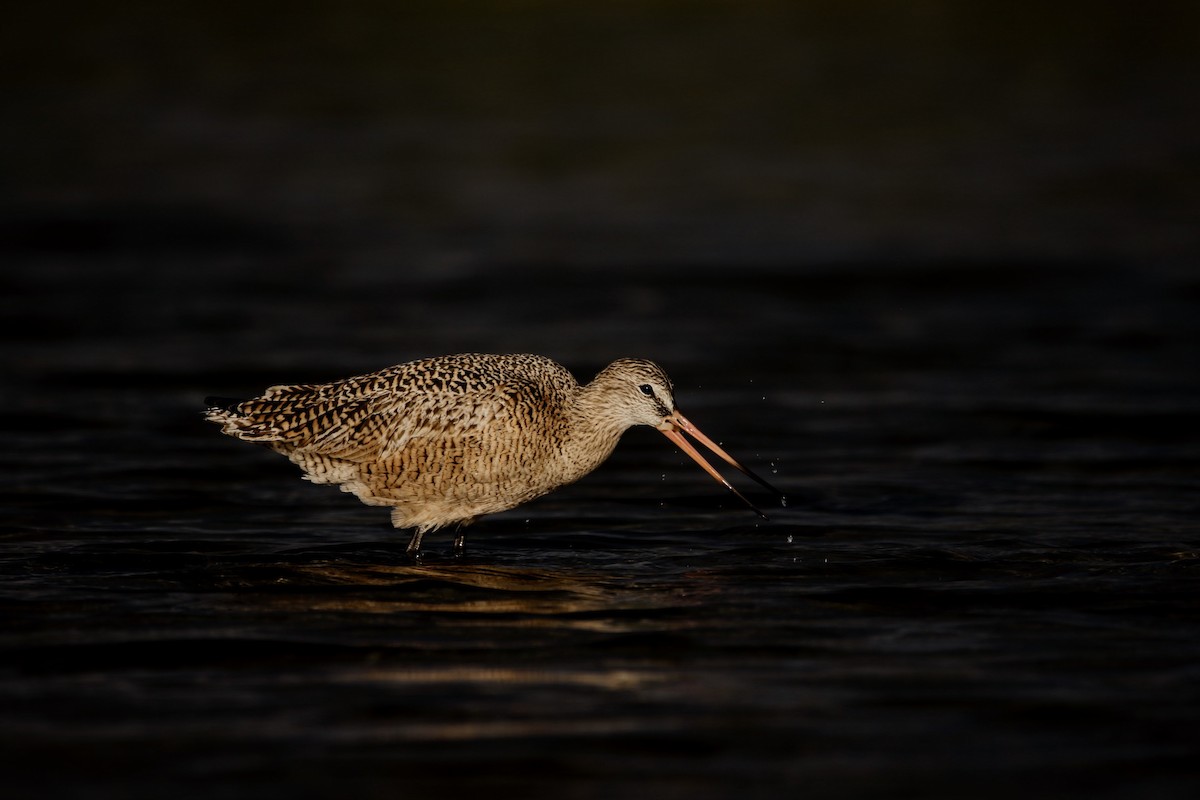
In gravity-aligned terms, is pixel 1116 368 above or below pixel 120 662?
above

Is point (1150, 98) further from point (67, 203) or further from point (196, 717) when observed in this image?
point (196, 717)

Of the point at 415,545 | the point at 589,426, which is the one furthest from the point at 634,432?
the point at 415,545

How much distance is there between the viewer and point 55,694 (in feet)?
21.0

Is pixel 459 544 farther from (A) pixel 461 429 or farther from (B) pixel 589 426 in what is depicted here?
(B) pixel 589 426

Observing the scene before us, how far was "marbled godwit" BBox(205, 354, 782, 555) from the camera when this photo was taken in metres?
8.48

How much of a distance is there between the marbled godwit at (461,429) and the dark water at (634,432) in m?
0.34

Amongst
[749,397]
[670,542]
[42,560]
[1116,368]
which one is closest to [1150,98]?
[1116,368]

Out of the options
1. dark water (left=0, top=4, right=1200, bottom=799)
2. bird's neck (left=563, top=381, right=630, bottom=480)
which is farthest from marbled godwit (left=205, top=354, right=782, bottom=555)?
dark water (left=0, top=4, right=1200, bottom=799)

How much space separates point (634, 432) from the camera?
11.7 meters

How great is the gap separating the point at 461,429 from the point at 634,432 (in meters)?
3.38

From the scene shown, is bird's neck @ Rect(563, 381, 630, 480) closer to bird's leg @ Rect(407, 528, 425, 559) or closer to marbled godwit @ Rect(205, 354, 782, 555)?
marbled godwit @ Rect(205, 354, 782, 555)

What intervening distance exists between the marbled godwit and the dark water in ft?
1.12

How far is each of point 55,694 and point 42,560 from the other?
1.98 metres

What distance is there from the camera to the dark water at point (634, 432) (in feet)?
19.9
